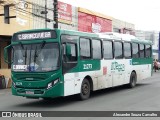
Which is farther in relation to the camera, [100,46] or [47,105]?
[100,46]

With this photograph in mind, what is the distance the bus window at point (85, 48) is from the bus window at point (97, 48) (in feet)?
1.47

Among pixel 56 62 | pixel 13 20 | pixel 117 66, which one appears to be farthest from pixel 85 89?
pixel 13 20

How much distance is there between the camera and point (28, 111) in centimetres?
1154

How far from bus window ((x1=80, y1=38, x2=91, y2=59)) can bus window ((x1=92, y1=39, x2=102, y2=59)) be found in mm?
449

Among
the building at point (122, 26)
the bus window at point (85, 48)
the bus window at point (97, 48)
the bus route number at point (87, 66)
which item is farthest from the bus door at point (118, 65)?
the building at point (122, 26)

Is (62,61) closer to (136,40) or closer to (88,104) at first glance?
(88,104)

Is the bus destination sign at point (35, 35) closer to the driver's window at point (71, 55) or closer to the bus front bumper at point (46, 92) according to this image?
the driver's window at point (71, 55)

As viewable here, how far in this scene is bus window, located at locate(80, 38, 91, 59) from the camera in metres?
14.1

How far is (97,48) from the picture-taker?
15.3 metres

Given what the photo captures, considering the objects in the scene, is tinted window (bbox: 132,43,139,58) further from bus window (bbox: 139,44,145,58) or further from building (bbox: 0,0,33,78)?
building (bbox: 0,0,33,78)

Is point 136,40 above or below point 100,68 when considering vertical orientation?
above

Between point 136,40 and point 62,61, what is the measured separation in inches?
336

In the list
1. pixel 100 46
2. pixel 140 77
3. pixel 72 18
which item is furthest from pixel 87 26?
pixel 100 46

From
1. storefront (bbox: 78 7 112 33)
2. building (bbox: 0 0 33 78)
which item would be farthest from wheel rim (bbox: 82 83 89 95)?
storefront (bbox: 78 7 112 33)
